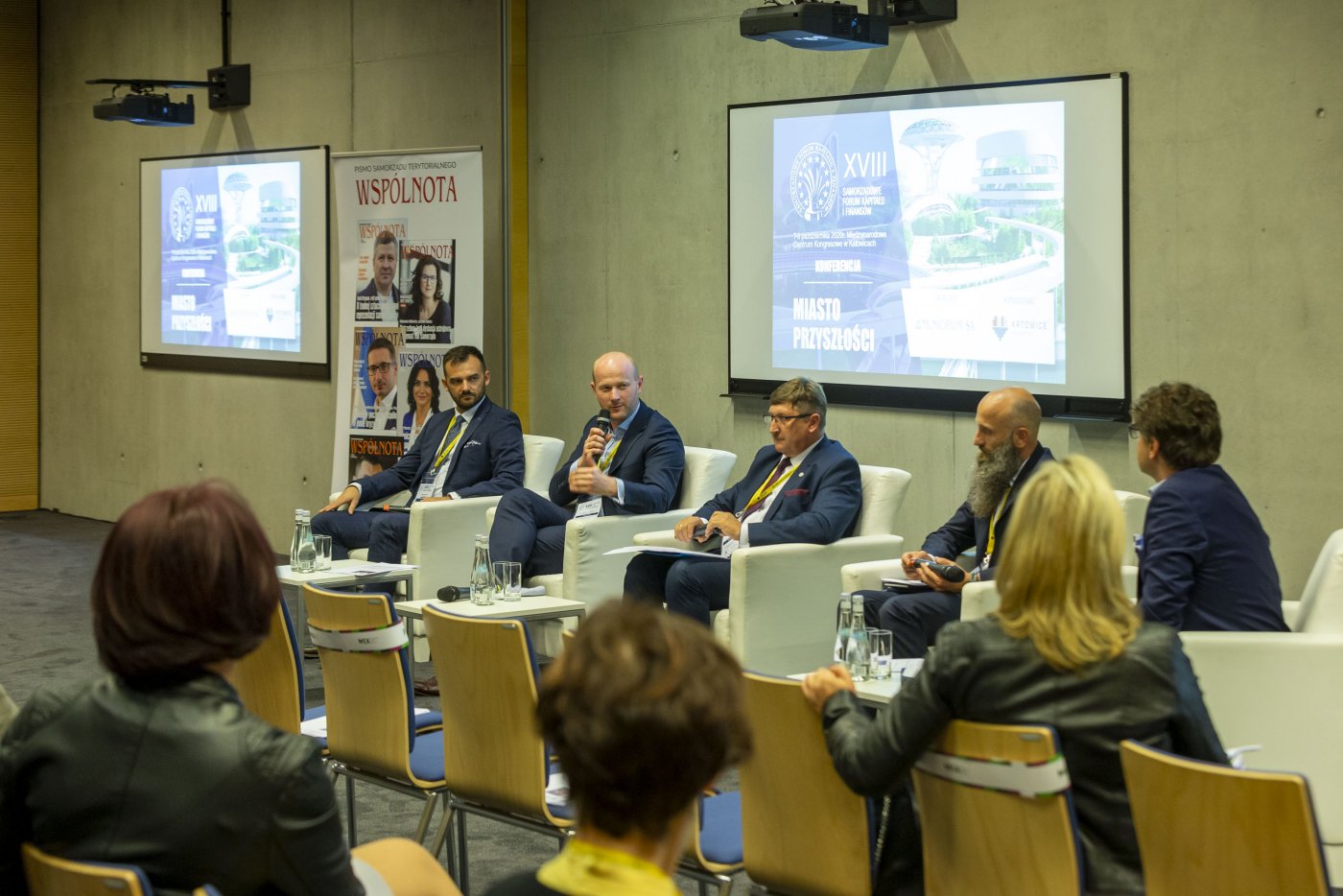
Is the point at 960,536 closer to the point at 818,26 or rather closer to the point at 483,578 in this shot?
the point at 483,578

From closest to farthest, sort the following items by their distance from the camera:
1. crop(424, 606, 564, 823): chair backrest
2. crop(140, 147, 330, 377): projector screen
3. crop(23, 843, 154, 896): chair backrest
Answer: crop(23, 843, 154, 896): chair backrest < crop(424, 606, 564, 823): chair backrest < crop(140, 147, 330, 377): projector screen

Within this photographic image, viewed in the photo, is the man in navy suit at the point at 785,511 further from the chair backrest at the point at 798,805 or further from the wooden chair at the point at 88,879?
the wooden chair at the point at 88,879

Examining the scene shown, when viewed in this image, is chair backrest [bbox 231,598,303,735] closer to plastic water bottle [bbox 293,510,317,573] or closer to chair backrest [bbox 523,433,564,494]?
plastic water bottle [bbox 293,510,317,573]

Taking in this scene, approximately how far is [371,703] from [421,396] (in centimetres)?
446

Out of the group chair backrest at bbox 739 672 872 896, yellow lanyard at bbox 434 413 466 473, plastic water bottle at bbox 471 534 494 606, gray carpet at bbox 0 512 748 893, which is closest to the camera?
chair backrest at bbox 739 672 872 896

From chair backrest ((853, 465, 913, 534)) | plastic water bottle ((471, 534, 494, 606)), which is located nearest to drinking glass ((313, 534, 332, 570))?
plastic water bottle ((471, 534, 494, 606))

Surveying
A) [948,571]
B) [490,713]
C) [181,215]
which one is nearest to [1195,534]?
[948,571]

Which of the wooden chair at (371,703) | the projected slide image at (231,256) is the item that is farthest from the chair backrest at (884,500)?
the projected slide image at (231,256)

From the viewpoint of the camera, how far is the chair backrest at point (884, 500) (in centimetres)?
609

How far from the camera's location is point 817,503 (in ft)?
19.5

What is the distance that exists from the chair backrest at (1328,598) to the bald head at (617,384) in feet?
10.6

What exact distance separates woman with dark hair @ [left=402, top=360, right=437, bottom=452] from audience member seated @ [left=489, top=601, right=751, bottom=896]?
666 cm

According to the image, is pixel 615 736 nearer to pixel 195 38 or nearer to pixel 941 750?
pixel 941 750

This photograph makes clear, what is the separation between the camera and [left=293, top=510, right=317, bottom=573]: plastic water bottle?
6.04 meters
